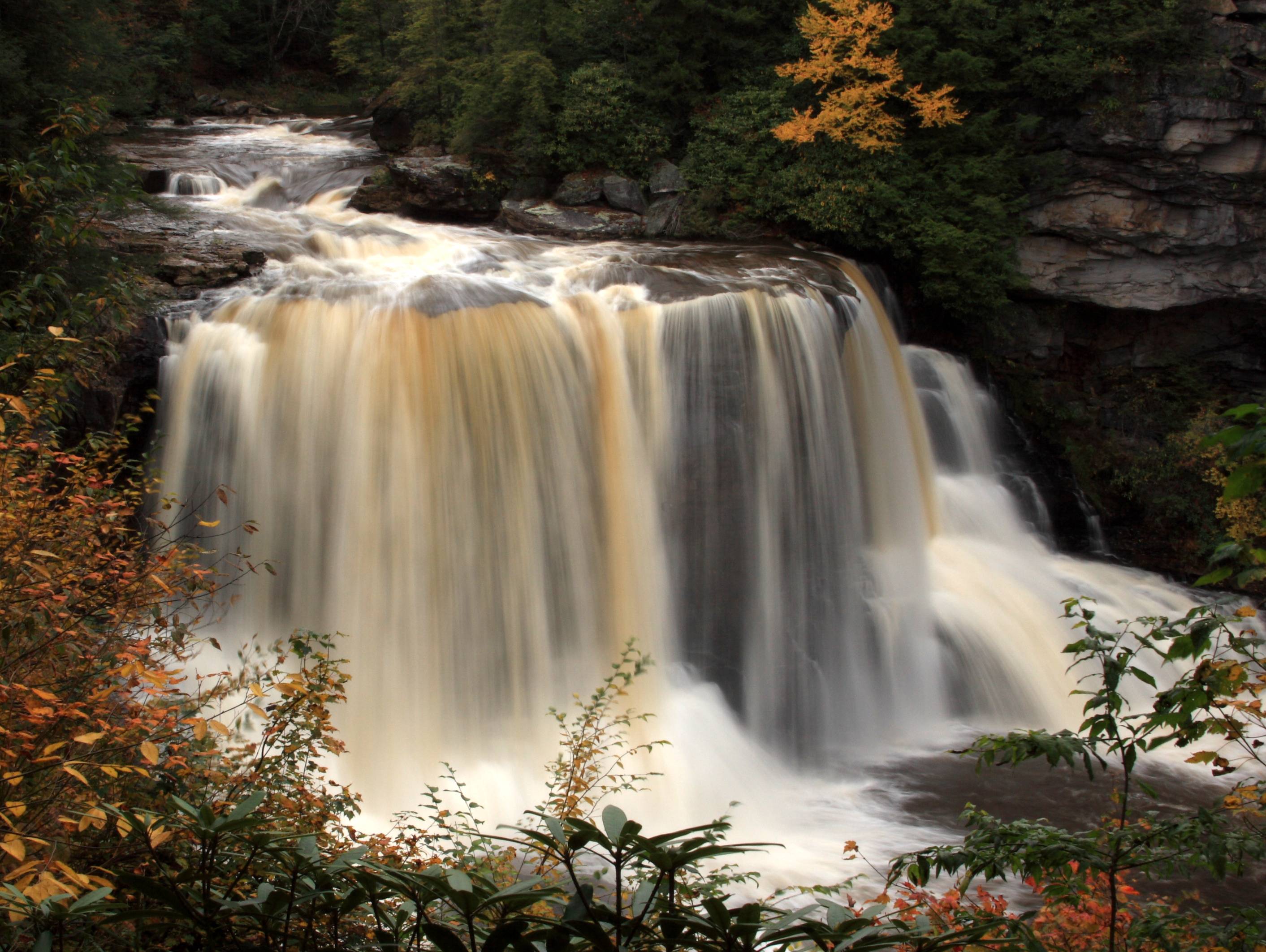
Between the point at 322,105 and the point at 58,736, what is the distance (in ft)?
92.8

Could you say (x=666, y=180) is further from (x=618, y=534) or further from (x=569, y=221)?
(x=618, y=534)

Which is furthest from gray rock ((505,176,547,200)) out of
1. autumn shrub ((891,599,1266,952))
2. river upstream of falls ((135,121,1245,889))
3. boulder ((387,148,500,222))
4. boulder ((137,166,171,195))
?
autumn shrub ((891,599,1266,952))

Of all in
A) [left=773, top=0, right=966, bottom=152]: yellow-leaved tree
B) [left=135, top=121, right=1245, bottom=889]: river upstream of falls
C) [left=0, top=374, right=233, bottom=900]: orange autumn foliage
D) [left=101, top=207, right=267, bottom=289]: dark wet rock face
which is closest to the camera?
[left=0, top=374, right=233, bottom=900]: orange autumn foliage

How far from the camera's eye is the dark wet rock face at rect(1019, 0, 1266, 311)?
1486 centimetres

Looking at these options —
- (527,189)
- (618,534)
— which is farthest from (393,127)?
(618,534)

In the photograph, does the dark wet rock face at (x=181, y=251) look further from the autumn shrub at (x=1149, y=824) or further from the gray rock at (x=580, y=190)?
the autumn shrub at (x=1149, y=824)

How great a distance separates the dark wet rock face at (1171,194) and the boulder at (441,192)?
31.4 ft

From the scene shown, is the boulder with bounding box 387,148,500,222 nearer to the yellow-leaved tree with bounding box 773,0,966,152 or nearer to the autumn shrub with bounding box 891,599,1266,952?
the yellow-leaved tree with bounding box 773,0,966,152

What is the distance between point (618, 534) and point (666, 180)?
8.70 meters

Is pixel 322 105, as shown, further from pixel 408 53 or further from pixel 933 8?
pixel 933 8

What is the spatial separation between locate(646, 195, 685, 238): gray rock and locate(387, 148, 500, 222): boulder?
278 cm

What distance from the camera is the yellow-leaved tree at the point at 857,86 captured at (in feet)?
47.9

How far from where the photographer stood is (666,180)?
16.3 m

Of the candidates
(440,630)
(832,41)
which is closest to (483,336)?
(440,630)
